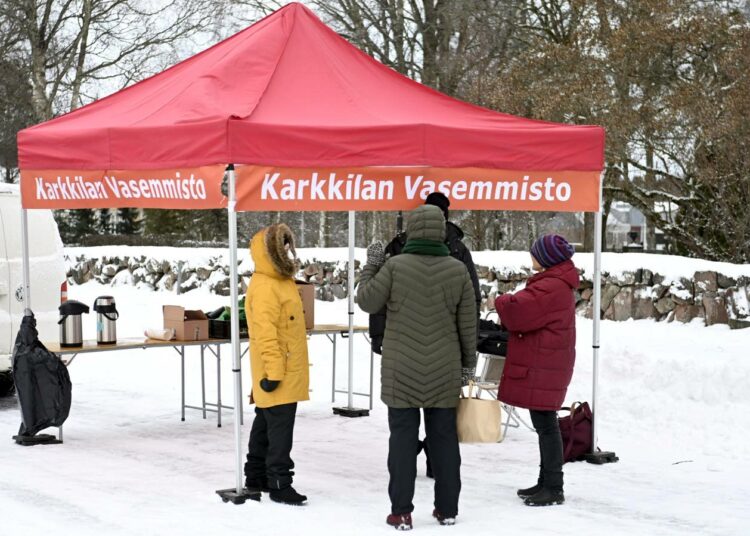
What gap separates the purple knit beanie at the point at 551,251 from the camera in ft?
23.9

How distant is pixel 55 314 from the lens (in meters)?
11.0

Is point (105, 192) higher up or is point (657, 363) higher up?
point (105, 192)

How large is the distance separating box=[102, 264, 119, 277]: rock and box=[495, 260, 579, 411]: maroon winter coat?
59.6ft

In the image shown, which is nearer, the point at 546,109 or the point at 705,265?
the point at 705,265

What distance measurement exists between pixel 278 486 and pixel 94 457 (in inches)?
89.4

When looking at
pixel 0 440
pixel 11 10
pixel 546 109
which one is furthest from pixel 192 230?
pixel 0 440

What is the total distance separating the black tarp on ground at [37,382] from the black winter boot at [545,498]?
13.1ft

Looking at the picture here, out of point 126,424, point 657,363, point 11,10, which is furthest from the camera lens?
point 11,10

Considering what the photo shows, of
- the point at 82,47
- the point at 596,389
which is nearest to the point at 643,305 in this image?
the point at 596,389

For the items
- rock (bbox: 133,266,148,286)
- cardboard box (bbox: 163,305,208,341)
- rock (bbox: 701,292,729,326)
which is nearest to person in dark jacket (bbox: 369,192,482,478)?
cardboard box (bbox: 163,305,208,341)

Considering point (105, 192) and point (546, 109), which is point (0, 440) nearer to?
point (105, 192)

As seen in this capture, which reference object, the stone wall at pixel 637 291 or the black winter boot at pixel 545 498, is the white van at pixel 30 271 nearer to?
the black winter boot at pixel 545 498

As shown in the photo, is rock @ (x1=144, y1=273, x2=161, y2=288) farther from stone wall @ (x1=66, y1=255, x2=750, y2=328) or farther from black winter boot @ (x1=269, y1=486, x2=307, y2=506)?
black winter boot @ (x1=269, y1=486, x2=307, y2=506)

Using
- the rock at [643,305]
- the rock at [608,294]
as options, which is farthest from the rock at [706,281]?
the rock at [608,294]
